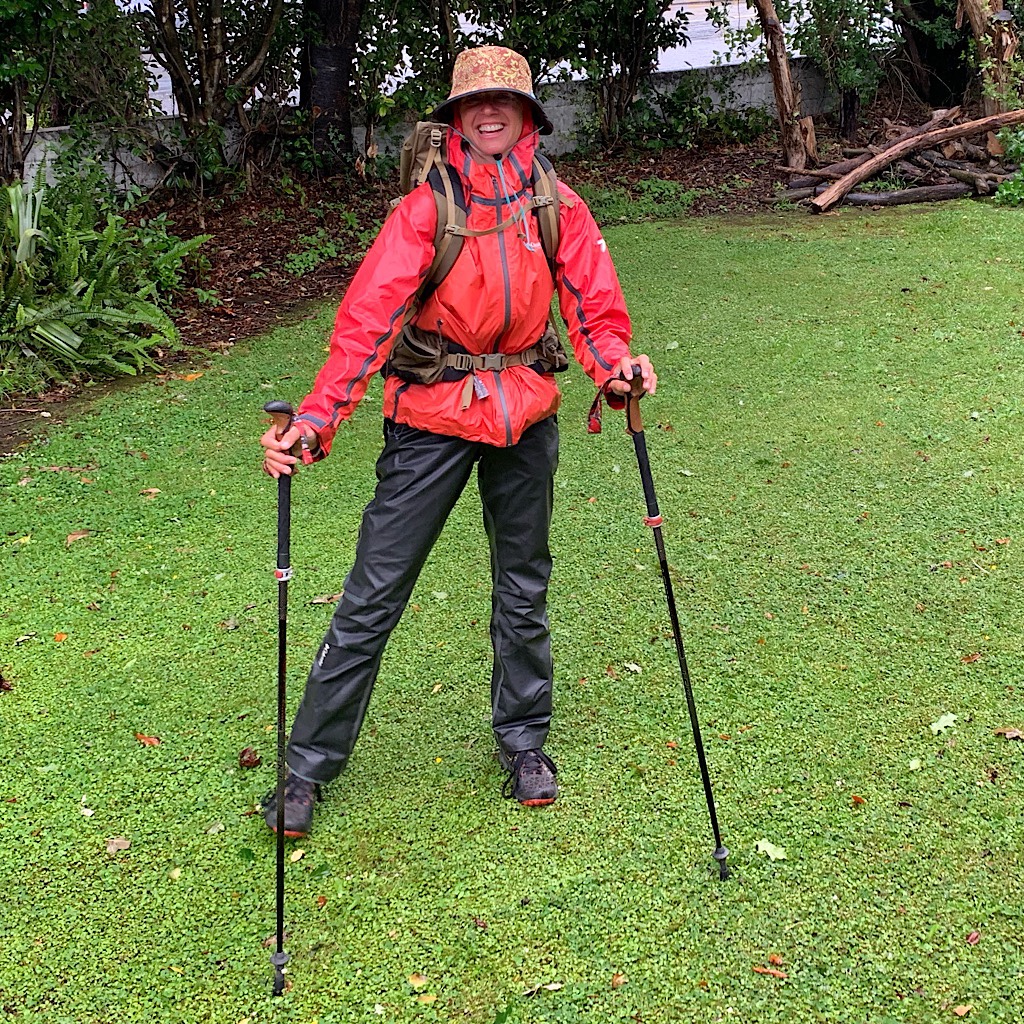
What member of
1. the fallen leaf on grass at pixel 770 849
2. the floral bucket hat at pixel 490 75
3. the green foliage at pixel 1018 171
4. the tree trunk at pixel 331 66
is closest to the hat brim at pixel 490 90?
the floral bucket hat at pixel 490 75

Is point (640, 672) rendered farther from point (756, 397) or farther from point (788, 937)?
point (756, 397)

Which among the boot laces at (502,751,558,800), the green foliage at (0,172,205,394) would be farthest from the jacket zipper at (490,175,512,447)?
the green foliage at (0,172,205,394)

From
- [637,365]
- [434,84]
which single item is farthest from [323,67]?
[637,365]

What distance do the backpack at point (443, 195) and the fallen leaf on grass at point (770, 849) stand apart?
5.89 feet

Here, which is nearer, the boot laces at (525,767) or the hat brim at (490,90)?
the hat brim at (490,90)

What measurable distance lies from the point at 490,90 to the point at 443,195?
0.29 meters

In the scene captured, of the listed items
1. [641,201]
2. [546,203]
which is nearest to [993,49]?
[641,201]

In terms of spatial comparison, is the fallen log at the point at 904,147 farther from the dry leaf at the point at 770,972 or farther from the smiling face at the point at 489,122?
the dry leaf at the point at 770,972

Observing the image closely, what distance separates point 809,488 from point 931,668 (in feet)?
5.66

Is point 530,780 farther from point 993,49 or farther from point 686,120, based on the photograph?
point 686,120

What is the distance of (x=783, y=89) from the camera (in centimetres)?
1259

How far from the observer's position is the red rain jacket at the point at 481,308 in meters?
2.96

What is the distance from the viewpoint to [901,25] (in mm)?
15047

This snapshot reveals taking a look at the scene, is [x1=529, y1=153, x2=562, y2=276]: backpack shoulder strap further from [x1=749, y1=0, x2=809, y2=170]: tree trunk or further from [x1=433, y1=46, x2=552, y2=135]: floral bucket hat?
[x1=749, y1=0, x2=809, y2=170]: tree trunk
